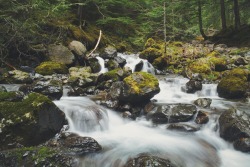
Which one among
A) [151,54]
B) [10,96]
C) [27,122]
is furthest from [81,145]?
[151,54]

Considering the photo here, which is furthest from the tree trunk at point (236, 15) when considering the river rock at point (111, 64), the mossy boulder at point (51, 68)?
the mossy boulder at point (51, 68)

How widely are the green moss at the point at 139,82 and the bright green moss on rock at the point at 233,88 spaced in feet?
10.4

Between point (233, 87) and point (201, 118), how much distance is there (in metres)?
3.28

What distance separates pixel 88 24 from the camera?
774 inches

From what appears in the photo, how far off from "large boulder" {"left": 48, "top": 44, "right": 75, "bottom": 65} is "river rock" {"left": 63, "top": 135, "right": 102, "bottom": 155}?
7839 mm

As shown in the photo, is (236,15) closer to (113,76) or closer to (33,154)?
(113,76)

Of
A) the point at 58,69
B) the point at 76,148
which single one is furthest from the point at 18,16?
the point at 76,148

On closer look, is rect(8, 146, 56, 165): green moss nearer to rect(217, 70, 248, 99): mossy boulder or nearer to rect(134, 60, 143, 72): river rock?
rect(217, 70, 248, 99): mossy boulder

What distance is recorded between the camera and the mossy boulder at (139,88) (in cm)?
852

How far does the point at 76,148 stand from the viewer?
5898 millimetres

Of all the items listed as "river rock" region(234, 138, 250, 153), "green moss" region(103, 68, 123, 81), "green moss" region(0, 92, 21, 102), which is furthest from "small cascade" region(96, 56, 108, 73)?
"river rock" region(234, 138, 250, 153)

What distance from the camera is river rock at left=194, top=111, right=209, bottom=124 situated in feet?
25.3

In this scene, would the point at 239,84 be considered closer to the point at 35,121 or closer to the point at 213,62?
the point at 213,62

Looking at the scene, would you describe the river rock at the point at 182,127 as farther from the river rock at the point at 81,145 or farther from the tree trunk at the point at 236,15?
the tree trunk at the point at 236,15
